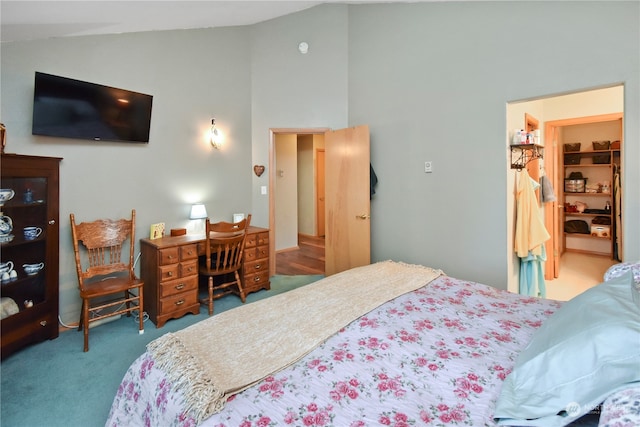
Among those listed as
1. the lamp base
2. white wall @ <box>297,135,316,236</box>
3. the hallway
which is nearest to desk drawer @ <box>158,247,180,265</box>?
the lamp base

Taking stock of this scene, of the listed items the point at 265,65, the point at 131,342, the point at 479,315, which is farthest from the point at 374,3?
A: the point at 131,342

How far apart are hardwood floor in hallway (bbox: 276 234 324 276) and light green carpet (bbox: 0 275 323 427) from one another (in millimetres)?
1896

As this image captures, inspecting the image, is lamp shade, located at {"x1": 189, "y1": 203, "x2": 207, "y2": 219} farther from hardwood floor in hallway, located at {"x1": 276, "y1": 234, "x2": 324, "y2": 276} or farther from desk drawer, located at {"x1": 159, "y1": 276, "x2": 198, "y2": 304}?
hardwood floor in hallway, located at {"x1": 276, "y1": 234, "x2": 324, "y2": 276}

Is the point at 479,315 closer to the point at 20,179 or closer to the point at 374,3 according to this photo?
the point at 20,179

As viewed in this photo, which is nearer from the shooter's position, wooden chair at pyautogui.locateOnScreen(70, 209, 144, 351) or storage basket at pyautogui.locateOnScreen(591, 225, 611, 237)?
wooden chair at pyautogui.locateOnScreen(70, 209, 144, 351)

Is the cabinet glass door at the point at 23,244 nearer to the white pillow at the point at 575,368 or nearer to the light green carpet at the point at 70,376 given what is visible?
the light green carpet at the point at 70,376

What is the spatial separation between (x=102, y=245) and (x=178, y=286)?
2.43ft

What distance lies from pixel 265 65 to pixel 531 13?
2.86 m

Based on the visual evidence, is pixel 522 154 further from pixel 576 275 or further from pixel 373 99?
pixel 576 275

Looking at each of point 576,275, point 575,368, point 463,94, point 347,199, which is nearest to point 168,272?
point 347,199

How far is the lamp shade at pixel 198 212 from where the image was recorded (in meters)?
3.39

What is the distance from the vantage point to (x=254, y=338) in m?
1.30

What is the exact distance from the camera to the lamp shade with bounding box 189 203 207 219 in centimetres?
339

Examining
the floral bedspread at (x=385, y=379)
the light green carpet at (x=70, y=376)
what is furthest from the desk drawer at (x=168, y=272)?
the floral bedspread at (x=385, y=379)
